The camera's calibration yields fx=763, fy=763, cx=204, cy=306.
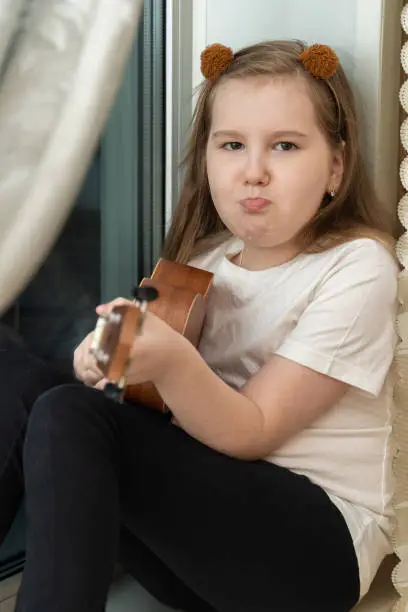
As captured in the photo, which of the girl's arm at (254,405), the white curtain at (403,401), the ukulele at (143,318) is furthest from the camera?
the white curtain at (403,401)

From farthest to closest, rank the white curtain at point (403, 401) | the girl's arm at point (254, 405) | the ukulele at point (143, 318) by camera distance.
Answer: the white curtain at point (403, 401) → the girl's arm at point (254, 405) → the ukulele at point (143, 318)

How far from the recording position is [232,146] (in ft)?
3.24

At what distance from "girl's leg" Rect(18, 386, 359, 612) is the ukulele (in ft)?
0.12

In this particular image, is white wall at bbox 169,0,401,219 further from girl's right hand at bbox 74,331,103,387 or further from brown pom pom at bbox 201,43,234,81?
girl's right hand at bbox 74,331,103,387

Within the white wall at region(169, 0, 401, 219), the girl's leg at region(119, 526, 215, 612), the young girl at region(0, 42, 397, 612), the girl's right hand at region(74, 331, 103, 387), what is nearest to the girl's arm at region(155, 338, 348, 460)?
the young girl at region(0, 42, 397, 612)

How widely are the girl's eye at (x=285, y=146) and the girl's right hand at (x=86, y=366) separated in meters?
0.32

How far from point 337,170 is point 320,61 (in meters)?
0.14

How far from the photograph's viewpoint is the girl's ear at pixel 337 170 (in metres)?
0.99

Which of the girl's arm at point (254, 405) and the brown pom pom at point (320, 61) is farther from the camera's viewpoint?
the brown pom pom at point (320, 61)

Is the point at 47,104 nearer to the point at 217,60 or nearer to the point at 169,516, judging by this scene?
the point at 217,60

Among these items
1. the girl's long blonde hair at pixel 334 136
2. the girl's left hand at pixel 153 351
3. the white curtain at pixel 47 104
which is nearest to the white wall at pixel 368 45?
the girl's long blonde hair at pixel 334 136

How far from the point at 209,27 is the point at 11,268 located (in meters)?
0.57

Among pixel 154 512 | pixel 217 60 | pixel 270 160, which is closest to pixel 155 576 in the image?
pixel 154 512

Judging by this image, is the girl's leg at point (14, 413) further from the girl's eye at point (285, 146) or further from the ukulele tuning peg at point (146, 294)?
the girl's eye at point (285, 146)
